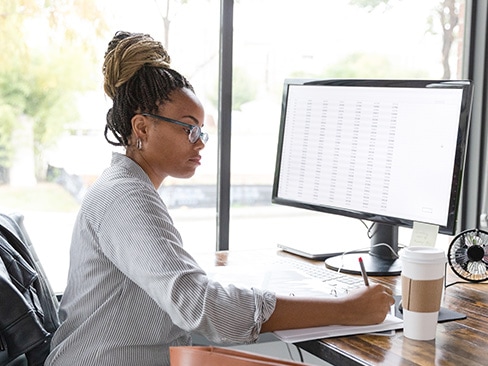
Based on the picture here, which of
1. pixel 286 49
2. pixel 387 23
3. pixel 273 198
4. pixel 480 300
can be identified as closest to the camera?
pixel 480 300

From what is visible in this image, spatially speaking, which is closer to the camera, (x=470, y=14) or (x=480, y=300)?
(x=480, y=300)

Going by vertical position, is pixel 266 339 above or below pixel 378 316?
below

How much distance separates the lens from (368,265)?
200 cm

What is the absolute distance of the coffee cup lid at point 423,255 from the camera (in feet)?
4.58

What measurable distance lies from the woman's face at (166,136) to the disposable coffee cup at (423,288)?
57cm

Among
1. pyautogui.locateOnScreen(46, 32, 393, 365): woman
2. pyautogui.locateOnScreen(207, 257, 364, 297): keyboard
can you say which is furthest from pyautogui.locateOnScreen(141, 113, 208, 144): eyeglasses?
pyautogui.locateOnScreen(207, 257, 364, 297): keyboard

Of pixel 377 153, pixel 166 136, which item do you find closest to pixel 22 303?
pixel 166 136

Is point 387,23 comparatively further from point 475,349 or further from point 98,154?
point 475,349

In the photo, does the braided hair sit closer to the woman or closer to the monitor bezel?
the woman

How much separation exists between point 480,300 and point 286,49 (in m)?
1.17

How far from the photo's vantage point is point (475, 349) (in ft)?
4.48

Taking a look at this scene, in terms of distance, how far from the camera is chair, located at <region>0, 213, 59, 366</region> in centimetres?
154

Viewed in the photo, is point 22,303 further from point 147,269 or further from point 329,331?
point 329,331

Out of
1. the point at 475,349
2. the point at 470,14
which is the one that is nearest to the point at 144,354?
the point at 475,349
